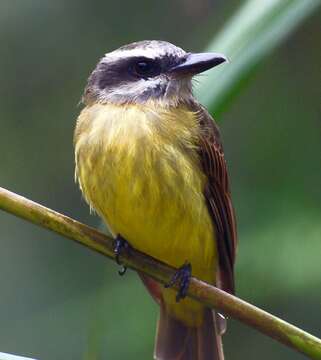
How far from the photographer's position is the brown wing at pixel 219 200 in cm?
323

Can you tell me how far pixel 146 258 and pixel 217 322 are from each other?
0.73m

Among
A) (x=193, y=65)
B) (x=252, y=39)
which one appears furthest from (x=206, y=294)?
(x=193, y=65)

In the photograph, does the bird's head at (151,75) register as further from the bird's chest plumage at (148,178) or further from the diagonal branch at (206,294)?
the diagonal branch at (206,294)

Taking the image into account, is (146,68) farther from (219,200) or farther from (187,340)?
(187,340)

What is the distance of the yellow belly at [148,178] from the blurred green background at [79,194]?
0.32 metres

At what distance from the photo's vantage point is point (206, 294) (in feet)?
7.56

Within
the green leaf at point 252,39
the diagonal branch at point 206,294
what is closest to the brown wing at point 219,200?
the diagonal branch at point 206,294

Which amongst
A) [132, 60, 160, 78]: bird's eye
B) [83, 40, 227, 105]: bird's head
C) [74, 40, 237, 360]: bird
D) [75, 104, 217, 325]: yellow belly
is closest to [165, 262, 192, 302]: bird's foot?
[74, 40, 237, 360]: bird

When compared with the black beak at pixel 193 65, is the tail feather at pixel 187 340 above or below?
below

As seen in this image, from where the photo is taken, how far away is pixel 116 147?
9.86 feet

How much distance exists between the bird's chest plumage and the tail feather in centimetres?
30

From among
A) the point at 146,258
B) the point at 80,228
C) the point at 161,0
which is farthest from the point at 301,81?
the point at 80,228

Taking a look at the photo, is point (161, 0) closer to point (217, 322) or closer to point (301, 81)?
point (301, 81)

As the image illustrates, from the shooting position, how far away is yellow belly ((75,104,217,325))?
297 centimetres
